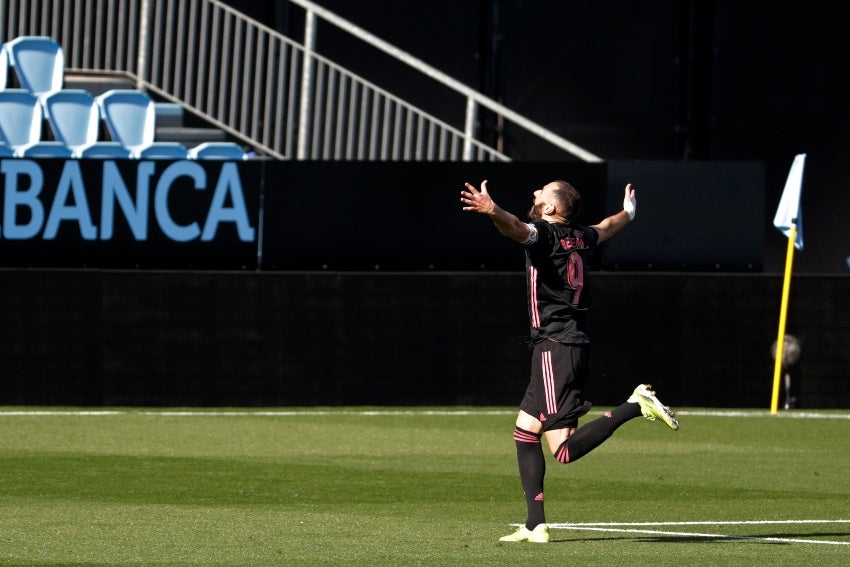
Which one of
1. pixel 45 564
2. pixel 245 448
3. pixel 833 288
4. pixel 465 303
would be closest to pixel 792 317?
pixel 833 288

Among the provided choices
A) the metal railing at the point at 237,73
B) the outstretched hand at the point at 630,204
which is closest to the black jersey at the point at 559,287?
the outstretched hand at the point at 630,204

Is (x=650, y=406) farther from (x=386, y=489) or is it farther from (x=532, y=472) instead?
(x=386, y=489)

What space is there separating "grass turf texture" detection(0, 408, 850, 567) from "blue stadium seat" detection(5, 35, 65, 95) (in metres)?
4.30

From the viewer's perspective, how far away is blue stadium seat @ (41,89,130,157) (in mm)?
20203

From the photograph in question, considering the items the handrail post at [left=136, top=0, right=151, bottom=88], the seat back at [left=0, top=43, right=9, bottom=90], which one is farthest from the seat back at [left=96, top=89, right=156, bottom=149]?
the seat back at [left=0, top=43, right=9, bottom=90]

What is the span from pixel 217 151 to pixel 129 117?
3.52 feet

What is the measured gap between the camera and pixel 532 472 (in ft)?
30.6

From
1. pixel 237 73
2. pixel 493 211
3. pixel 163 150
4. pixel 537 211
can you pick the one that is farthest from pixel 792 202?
pixel 493 211

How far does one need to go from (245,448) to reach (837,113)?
13339 mm

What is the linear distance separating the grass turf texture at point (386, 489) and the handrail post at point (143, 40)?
15.5 feet

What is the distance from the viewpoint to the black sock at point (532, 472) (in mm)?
9266

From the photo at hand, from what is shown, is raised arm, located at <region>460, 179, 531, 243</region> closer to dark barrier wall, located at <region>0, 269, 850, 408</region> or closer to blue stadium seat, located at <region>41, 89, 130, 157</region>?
dark barrier wall, located at <region>0, 269, 850, 408</region>

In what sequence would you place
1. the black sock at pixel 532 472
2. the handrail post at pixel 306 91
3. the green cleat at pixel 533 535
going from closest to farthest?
the green cleat at pixel 533 535, the black sock at pixel 532 472, the handrail post at pixel 306 91

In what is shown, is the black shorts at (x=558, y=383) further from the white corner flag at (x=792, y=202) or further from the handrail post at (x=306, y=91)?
the handrail post at (x=306, y=91)
